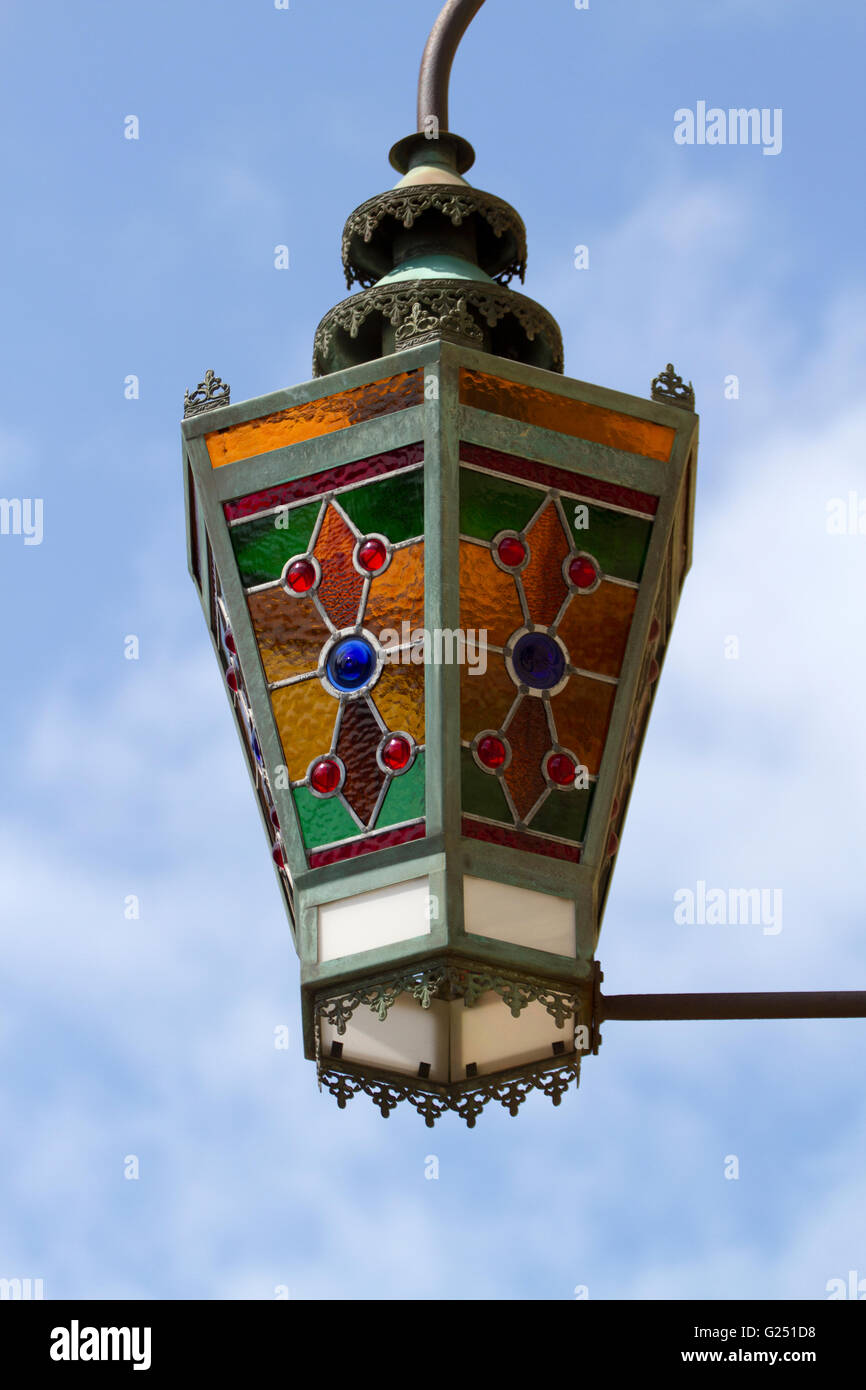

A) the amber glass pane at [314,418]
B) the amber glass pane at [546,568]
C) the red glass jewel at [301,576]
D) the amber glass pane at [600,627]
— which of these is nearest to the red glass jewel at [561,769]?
the amber glass pane at [600,627]

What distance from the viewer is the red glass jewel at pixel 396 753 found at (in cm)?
2352

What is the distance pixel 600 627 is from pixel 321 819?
304 centimetres

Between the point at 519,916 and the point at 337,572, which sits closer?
the point at 519,916

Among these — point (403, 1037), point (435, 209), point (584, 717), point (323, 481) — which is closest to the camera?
point (584, 717)

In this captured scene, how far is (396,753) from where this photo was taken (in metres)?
23.6

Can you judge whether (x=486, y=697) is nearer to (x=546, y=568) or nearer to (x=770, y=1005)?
(x=546, y=568)

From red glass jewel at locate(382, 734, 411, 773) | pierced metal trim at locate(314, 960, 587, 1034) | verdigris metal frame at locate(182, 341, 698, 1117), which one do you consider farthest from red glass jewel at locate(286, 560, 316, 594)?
pierced metal trim at locate(314, 960, 587, 1034)

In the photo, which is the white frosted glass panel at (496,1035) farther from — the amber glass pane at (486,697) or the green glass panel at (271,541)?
the green glass panel at (271,541)

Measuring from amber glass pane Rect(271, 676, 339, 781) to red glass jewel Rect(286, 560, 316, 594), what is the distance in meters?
0.87

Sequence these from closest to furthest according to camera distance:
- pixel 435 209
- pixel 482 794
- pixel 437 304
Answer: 1. pixel 482 794
2. pixel 437 304
3. pixel 435 209

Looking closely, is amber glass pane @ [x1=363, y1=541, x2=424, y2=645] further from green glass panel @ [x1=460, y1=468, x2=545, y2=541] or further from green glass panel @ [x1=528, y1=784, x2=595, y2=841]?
green glass panel @ [x1=528, y1=784, x2=595, y2=841]

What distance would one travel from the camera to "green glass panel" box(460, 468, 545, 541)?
950 inches

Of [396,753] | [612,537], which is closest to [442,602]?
[396,753]

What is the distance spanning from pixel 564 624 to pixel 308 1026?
4.19 m
